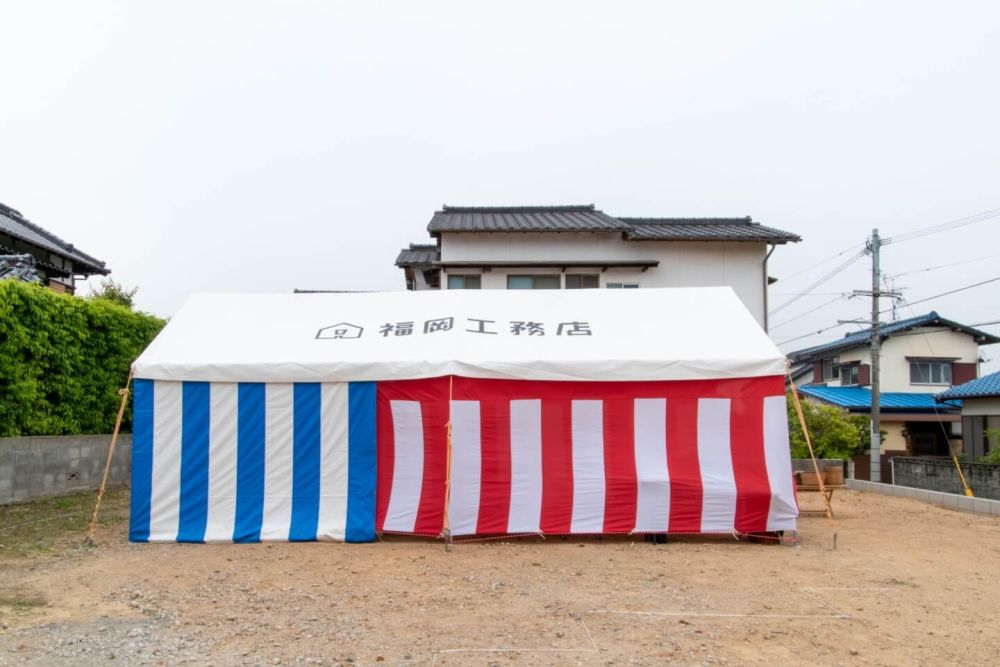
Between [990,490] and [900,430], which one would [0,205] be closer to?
[990,490]

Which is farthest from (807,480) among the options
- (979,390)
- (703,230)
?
(979,390)

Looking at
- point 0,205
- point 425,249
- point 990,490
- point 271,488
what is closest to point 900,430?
point 990,490

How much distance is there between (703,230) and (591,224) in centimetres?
251

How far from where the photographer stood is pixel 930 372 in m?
19.6

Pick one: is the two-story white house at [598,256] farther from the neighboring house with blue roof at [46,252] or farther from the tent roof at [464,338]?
the neighboring house with blue roof at [46,252]

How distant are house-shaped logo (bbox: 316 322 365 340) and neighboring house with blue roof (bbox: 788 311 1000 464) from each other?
51.5 feet

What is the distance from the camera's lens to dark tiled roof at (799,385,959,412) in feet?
Answer: 58.6

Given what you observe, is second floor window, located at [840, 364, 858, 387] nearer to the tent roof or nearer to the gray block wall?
the gray block wall

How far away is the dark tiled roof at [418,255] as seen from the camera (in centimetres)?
1493

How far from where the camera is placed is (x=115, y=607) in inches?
155

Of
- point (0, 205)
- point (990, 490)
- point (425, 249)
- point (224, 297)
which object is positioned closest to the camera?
point (224, 297)

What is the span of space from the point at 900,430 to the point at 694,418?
15592 mm

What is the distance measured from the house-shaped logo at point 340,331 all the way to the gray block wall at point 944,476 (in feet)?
30.9

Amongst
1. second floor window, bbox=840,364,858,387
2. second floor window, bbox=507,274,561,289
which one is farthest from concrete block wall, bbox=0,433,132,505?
second floor window, bbox=840,364,858,387
